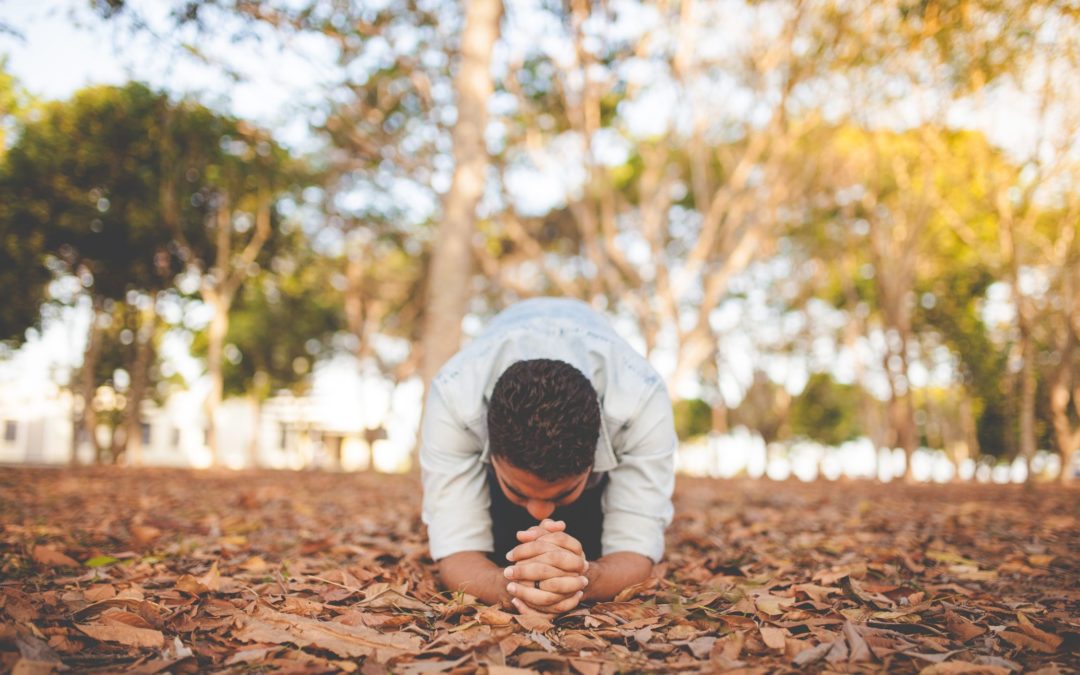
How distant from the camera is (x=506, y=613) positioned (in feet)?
7.94

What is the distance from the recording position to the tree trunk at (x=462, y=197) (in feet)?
→ 26.0

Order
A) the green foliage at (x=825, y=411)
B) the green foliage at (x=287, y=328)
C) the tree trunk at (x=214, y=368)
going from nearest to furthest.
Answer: the tree trunk at (x=214, y=368), the green foliage at (x=287, y=328), the green foliage at (x=825, y=411)

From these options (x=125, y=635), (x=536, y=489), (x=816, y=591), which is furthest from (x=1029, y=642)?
(x=125, y=635)

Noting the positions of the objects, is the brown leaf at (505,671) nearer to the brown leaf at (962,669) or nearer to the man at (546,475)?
the man at (546,475)

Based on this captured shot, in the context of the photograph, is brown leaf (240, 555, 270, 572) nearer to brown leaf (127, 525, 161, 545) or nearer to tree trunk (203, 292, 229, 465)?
brown leaf (127, 525, 161, 545)

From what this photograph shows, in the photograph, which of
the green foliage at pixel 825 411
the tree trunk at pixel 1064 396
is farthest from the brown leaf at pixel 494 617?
the green foliage at pixel 825 411

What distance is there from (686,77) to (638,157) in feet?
20.7

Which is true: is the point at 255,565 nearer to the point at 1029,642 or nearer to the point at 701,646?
the point at 701,646

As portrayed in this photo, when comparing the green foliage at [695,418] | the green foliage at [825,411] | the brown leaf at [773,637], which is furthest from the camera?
the green foliage at [695,418]

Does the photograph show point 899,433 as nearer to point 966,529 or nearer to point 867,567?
point 966,529

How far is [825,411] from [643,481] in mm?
33254

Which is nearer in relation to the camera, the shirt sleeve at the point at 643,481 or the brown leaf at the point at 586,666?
the brown leaf at the point at 586,666

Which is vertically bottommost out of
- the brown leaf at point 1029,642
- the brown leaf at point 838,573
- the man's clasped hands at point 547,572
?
the brown leaf at point 1029,642

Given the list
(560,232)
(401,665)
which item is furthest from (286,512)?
(560,232)
